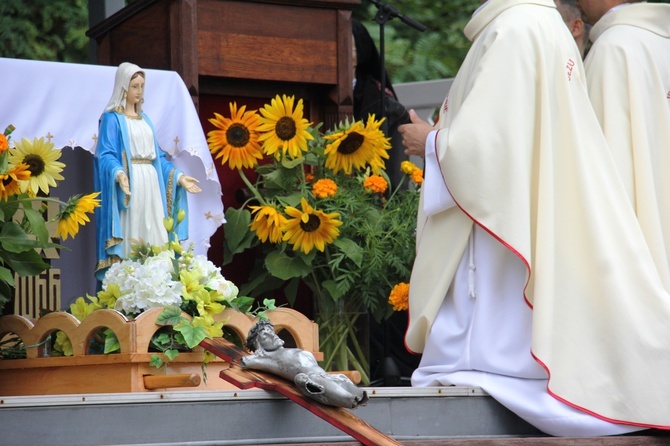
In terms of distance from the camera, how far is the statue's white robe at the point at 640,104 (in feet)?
14.8

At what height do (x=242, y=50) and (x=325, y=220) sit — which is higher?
(x=242, y=50)

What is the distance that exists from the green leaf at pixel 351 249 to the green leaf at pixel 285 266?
165mm

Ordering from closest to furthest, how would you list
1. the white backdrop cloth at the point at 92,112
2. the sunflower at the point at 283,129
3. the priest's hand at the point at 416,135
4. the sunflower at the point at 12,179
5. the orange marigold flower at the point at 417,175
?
the sunflower at the point at 12,179, the priest's hand at the point at 416,135, the white backdrop cloth at the point at 92,112, the sunflower at the point at 283,129, the orange marigold flower at the point at 417,175

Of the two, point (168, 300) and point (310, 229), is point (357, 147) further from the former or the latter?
point (168, 300)

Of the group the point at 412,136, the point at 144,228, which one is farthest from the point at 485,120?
the point at 144,228

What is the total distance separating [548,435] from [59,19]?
781 cm

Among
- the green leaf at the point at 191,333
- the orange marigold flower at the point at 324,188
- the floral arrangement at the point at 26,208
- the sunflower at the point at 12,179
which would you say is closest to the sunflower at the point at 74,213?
the floral arrangement at the point at 26,208

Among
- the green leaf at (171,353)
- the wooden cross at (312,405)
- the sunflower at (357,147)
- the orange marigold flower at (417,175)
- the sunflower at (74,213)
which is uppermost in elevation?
the sunflower at (357,147)

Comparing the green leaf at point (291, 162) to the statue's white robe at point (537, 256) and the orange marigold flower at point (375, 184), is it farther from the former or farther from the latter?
the statue's white robe at point (537, 256)

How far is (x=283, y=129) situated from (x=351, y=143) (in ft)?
0.96

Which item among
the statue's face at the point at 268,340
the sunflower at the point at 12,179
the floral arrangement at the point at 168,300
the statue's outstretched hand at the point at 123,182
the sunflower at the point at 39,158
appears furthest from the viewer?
the statue's outstretched hand at the point at 123,182

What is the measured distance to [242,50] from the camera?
18.2 feet

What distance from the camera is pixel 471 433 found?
4008mm

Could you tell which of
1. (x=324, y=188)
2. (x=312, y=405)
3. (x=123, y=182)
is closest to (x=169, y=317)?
(x=312, y=405)
